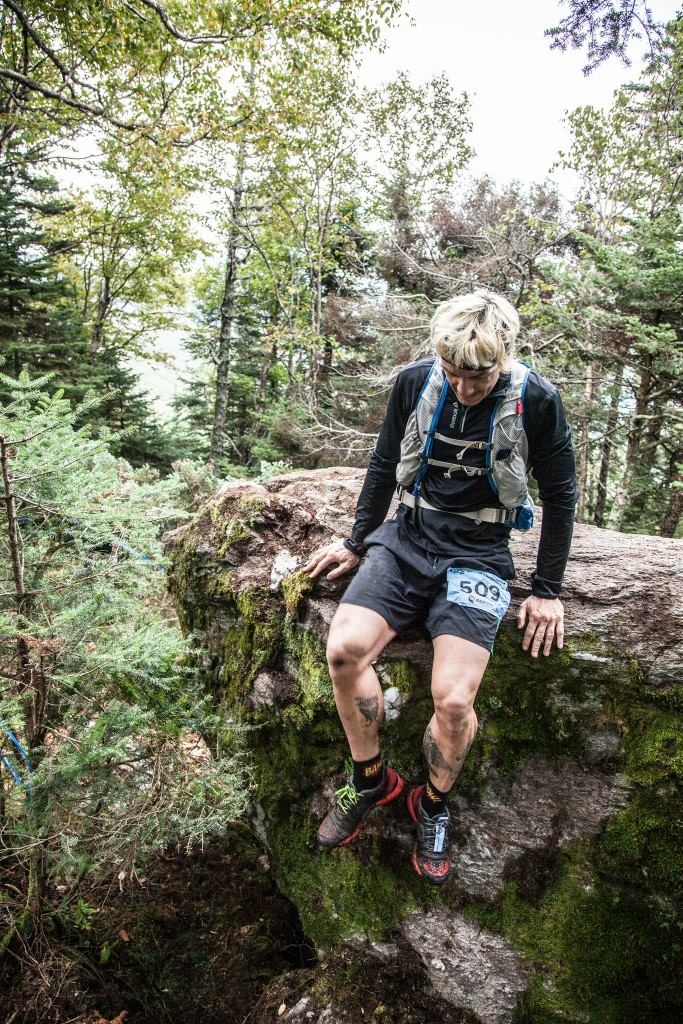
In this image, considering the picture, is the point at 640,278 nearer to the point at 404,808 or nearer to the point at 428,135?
the point at 404,808

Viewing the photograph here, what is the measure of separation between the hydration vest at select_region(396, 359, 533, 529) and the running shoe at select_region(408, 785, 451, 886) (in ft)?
4.95

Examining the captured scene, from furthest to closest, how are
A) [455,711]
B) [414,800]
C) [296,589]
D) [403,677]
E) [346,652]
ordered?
[296,589]
[403,677]
[414,800]
[346,652]
[455,711]

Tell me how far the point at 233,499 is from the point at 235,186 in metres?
16.2

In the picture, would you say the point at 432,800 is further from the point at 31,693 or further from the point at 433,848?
the point at 31,693

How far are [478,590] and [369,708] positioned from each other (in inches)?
30.5

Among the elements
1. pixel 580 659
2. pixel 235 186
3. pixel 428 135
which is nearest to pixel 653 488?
pixel 580 659

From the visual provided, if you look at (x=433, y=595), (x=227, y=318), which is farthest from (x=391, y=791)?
(x=227, y=318)

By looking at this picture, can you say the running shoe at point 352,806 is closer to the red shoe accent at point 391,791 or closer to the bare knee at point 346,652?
the red shoe accent at point 391,791

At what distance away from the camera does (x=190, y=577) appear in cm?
405

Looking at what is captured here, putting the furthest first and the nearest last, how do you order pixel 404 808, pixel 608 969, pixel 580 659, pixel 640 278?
1. pixel 640 278
2. pixel 404 808
3. pixel 580 659
4. pixel 608 969

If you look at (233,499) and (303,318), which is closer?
(233,499)

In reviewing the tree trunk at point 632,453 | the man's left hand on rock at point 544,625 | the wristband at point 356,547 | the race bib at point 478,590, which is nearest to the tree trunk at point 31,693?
the wristband at point 356,547

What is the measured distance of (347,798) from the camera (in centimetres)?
274

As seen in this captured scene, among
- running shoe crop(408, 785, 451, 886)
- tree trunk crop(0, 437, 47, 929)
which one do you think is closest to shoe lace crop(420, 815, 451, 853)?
running shoe crop(408, 785, 451, 886)
